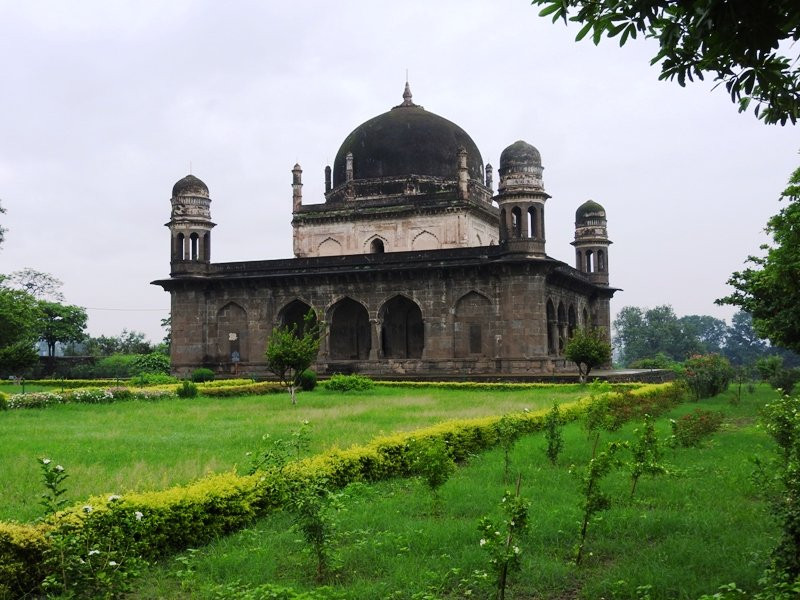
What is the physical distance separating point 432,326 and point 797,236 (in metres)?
16.3

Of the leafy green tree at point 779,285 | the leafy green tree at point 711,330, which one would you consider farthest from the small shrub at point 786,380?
the leafy green tree at point 711,330

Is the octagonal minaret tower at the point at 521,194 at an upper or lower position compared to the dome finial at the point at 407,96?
lower

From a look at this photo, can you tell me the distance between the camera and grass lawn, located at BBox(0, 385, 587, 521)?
7918mm

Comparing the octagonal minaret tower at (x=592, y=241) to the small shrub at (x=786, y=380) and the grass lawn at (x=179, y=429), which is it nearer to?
the small shrub at (x=786, y=380)

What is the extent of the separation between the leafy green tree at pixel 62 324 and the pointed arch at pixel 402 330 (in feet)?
78.2

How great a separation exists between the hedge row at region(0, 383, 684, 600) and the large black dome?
2120cm

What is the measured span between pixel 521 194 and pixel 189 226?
1187 cm

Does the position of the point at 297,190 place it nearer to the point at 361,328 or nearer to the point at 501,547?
the point at 361,328

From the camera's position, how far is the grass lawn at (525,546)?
5324 mm

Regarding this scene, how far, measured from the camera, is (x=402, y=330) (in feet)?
96.5

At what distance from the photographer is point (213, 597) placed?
16.8 feet

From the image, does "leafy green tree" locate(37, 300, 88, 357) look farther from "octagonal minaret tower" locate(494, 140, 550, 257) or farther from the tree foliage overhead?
the tree foliage overhead

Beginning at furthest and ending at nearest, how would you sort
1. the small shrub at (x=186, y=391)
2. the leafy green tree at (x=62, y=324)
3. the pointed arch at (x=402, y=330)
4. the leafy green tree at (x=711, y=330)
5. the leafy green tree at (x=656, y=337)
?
the leafy green tree at (x=711, y=330)
the leafy green tree at (x=656, y=337)
the leafy green tree at (x=62, y=324)
the pointed arch at (x=402, y=330)
the small shrub at (x=186, y=391)

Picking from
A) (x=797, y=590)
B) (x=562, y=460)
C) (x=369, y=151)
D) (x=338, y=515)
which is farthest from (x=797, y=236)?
(x=369, y=151)
